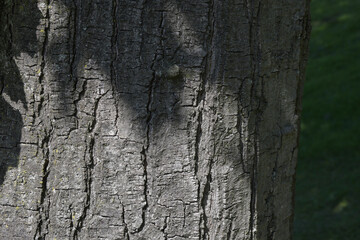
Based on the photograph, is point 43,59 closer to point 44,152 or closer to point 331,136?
point 44,152

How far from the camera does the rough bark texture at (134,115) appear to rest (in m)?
1.63

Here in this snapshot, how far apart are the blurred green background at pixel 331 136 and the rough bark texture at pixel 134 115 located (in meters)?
4.08

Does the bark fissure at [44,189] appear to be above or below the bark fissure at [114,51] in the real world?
below

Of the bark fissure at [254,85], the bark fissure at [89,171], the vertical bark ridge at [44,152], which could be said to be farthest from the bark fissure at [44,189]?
the bark fissure at [254,85]

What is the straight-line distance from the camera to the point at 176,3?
5.31 ft

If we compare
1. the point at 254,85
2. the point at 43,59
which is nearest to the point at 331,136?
the point at 254,85

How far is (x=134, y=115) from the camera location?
5.45 ft

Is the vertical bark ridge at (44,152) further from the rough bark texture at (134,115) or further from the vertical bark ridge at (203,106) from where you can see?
the vertical bark ridge at (203,106)

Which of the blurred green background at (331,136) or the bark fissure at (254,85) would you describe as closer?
the bark fissure at (254,85)

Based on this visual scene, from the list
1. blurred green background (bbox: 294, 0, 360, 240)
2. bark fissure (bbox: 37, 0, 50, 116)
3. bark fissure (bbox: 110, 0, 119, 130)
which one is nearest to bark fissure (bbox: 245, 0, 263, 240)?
bark fissure (bbox: 110, 0, 119, 130)

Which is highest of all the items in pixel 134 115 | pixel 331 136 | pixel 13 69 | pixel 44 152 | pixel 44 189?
pixel 331 136

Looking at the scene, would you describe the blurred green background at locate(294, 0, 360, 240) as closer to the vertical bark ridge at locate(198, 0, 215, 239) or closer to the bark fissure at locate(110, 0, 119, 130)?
the vertical bark ridge at locate(198, 0, 215, 239)

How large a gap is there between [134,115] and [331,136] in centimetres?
619

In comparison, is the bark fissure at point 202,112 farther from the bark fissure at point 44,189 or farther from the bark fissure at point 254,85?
the bark fissure at point 44,189
